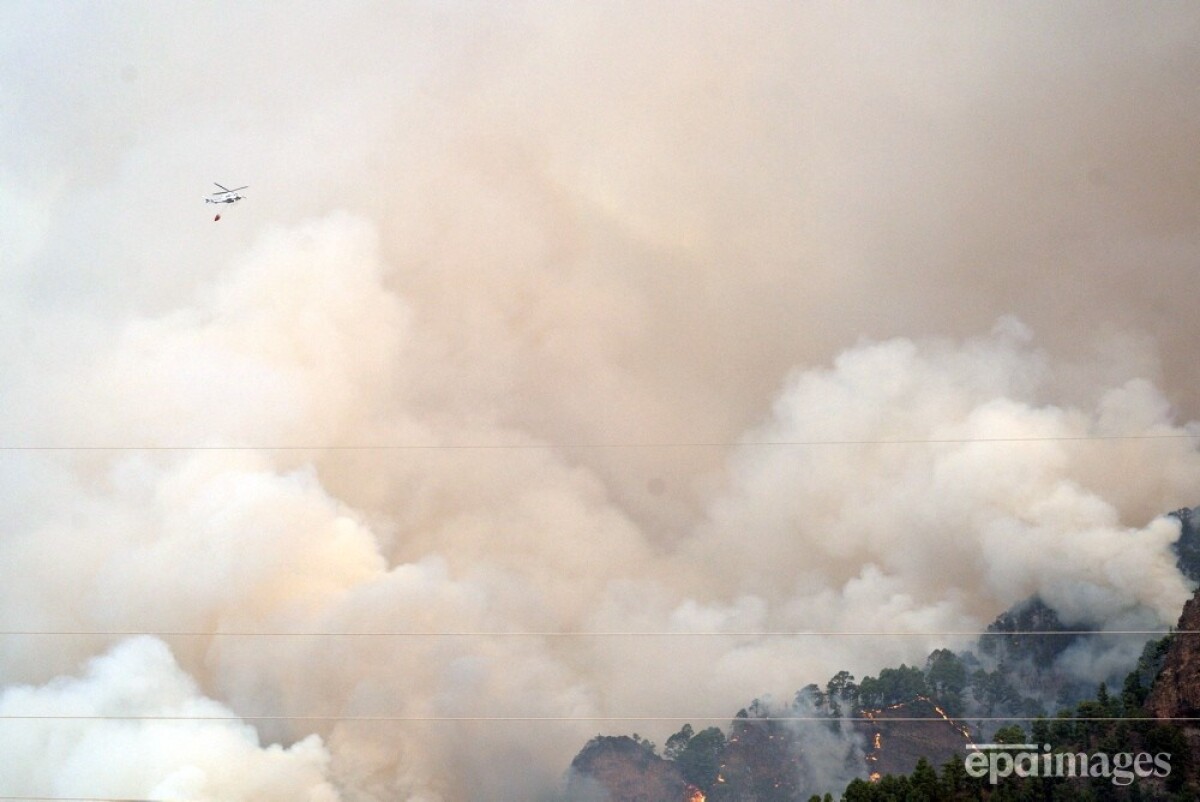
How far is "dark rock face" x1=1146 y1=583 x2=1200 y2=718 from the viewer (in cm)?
5991

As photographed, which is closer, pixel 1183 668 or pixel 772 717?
pixel 1183 668

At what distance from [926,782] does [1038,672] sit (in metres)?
70.4

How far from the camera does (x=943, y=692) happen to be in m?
112

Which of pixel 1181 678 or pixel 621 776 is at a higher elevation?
pixel 1181 678

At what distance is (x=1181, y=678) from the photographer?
202 ft

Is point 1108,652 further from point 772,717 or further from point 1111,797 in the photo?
Result: point 1111,797

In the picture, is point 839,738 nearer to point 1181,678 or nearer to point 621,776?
point 621,776

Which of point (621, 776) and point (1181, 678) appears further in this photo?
point (621, 776)

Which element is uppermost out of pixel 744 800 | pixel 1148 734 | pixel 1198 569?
pixel 1198 569

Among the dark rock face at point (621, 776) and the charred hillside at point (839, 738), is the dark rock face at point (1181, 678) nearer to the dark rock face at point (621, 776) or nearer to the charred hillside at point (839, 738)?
the charred hillside at point (839, 738)

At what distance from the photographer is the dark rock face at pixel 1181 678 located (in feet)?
197

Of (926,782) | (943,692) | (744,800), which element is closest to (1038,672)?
(943,692)

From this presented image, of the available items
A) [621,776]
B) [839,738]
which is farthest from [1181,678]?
[621,776]

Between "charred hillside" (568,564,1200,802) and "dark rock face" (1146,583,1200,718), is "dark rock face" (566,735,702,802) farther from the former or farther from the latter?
"dark rock face" (1146,583,1200,718)
